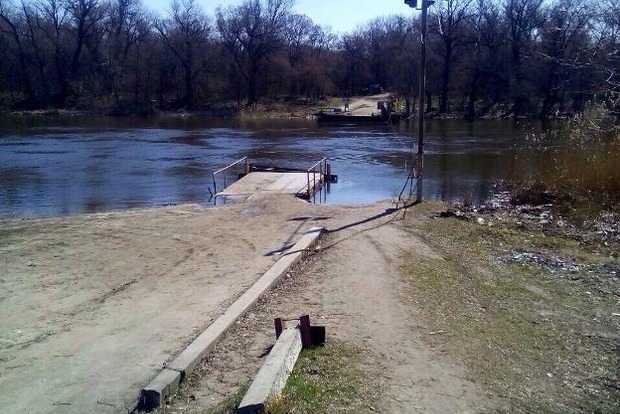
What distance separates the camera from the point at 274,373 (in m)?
5.28

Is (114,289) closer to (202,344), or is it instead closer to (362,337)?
(202,344)

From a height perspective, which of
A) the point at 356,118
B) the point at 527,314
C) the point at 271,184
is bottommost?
the point at 271,184

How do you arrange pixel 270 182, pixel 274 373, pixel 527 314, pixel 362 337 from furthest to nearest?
pixel 270 182 < pixel 527 314 < pixel 362 337 < pixel 274 373

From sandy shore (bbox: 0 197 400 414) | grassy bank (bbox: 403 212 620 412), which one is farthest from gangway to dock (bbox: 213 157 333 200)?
grassy bank (bbox: 403 212 620 412)

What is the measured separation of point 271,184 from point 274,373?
1867 centimetres

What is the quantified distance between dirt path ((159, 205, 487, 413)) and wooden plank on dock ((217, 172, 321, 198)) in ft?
38.3

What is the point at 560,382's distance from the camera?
602 centimetres

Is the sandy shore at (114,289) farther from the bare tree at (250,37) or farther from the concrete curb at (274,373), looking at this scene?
the bare tree at (250,37)

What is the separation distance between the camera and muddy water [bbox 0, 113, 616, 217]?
79.3 ft

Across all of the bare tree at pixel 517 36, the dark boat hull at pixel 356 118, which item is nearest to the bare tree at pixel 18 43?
the dark boat hull at pixel 356 118

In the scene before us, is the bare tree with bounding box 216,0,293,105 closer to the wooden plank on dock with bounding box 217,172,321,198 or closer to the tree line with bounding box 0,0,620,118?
the tree line with bounding box 0,0,620,118

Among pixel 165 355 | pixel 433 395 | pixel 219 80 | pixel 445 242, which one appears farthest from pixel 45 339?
pixel 219 80

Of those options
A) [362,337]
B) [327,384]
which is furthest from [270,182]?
[327,384]

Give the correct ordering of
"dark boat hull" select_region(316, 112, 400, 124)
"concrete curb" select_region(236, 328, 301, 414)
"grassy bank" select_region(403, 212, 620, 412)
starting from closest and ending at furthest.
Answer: "concrete curb" select_region(236, 328, 301, 414), "grassy bank" select_region(403, 212, 620, 412), "dark boat hull" select_region(316, 112, 400, 124)
